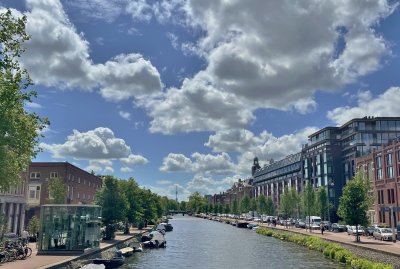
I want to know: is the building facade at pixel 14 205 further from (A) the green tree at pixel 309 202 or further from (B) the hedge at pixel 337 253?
(A) the green tree at pixel 309 202

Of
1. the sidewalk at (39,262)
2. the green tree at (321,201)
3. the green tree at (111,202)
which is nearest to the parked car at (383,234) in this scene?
the green tree at (111,202)

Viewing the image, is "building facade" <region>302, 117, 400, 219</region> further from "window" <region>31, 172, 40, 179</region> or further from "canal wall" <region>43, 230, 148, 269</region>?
"canal wall" <region>43, 230, 148, 269</region>

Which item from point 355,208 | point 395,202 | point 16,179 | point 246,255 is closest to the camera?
point 16,179

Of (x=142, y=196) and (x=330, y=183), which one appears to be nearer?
(x=142, y=196)

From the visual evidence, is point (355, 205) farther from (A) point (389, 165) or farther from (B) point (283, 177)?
(B) point (283, 177)

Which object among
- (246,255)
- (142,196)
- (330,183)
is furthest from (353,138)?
(246,255)

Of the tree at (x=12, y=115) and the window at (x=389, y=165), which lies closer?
the tree at (x=12, y=115)

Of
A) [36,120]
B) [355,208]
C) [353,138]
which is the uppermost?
[353,138]

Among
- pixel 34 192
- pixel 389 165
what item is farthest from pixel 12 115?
pixel 389 165

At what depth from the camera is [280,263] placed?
45250 mm

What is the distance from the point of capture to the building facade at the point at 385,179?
80.3m

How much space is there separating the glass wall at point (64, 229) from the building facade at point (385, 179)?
5647 centimetres

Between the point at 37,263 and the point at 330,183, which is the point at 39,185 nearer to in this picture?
the point at 37,263

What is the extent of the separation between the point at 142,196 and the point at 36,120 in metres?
66.3
